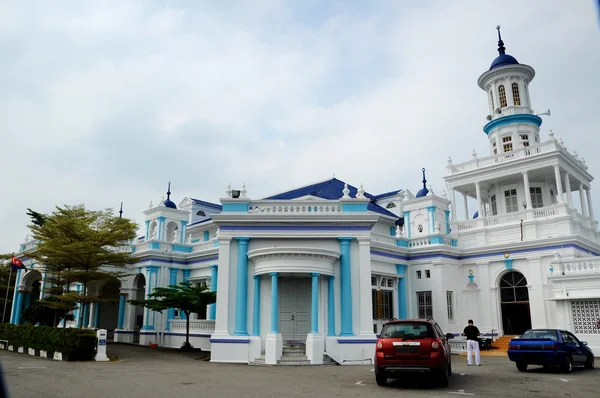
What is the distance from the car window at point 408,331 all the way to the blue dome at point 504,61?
1017 inches

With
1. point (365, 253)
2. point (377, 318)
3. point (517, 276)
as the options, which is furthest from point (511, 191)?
point (365, 253)

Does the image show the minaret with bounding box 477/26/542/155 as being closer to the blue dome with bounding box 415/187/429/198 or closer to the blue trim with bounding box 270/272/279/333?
the blue dome with bounding box 415/187/429/198

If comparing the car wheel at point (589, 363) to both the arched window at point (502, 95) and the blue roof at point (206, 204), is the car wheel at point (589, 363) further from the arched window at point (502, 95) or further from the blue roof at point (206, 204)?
the blue roof at point (206, 204)

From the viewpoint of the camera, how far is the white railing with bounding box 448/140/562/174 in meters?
27.6

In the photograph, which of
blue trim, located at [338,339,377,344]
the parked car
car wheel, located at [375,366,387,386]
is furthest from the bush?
the parked car

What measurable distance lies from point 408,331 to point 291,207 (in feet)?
28.9

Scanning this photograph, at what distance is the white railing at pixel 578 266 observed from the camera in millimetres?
20812

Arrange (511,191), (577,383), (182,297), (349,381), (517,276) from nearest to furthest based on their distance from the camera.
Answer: (577,383) < (349,381) < (182,297) < (517,276) < (511,191)

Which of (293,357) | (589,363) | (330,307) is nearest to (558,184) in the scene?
(589,363)

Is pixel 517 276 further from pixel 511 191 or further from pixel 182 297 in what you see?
pixel 182 297

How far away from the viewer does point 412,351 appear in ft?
35.4

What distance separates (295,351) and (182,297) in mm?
6663

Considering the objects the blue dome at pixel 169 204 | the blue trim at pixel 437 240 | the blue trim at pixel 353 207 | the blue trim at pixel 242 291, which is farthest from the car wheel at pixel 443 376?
the blue dome at pixel 169 204

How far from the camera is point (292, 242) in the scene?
19.0 meters
